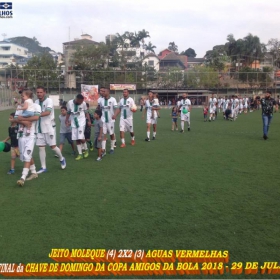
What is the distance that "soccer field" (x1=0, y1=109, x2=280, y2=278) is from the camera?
177 inches

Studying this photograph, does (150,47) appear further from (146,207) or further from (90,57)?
(146,207)

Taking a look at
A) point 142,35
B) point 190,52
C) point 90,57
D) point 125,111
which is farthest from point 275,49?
point 125,111

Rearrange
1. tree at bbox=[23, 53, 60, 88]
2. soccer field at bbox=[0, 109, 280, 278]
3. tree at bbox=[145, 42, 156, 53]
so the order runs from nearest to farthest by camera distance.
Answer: soccer field at bbox=[0, 109, 280, 278], tree at bbox=[23, 53, 60, 88], tree at bbox=[145, 42, 156, 53]

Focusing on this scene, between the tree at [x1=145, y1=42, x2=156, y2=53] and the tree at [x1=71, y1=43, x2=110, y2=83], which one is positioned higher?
the tree at [x1=145, y1=42, x2=156, y2=53]

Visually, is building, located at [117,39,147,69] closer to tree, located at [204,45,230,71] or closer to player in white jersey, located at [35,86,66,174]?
tree, located at [204,45,230,71]

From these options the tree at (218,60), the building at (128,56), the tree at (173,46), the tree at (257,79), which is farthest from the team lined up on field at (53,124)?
the tree at (173,46)

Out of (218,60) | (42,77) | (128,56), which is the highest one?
(128,56)

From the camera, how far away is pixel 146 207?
5828mm

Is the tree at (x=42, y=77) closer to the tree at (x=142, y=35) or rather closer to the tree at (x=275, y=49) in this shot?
the tree at (x=142, y=35)

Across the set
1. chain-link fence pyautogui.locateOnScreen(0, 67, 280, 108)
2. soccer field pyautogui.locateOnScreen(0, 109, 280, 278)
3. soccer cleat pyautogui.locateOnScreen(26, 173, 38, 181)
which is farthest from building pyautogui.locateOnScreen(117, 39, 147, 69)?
soccer cleat pyautogui.locateOnScreen(26, 173, 38, 181)

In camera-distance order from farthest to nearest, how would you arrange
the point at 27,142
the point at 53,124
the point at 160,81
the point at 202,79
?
1. the point at 160,81
2. the point at 202,79
3. the point at 53,124
4. the point at 27,142

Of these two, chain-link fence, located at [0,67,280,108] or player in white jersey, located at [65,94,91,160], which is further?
chain-link fence, located at [0,67,280,108]

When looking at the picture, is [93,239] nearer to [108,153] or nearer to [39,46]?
[108,153]

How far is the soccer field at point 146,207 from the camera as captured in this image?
14.8 feet
